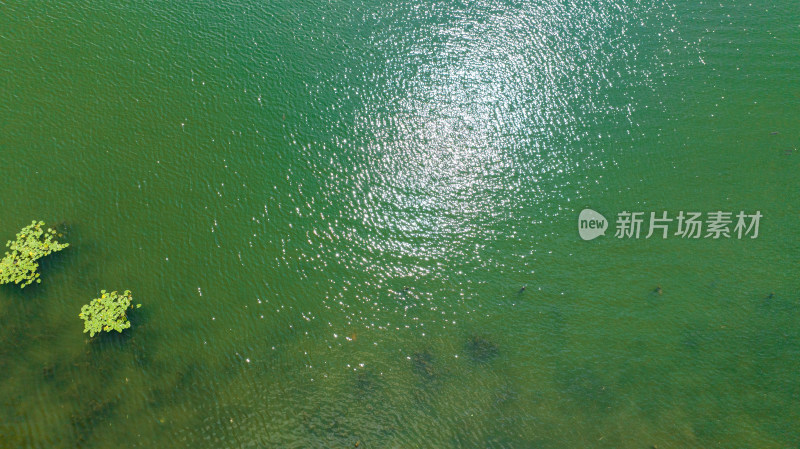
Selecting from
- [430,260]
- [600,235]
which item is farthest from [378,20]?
[600,235]

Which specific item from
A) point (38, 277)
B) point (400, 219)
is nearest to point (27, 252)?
point (38, 277)

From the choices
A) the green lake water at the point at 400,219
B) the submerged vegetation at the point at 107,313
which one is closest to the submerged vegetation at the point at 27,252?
the green lake water at the point at 400,219

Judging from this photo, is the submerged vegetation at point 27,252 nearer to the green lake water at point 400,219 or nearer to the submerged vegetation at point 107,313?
the green lake water at point 400,219

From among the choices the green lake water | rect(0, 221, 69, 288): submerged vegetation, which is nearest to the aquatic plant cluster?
rect(0, 221, 69, 288): submerged vegetation

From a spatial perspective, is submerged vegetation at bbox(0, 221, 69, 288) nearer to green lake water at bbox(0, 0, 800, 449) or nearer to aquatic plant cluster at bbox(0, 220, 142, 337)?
aquatic plant cluster at bbox(0, 220, 142, 337)

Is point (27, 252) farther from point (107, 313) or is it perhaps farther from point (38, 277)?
point (107, 313)

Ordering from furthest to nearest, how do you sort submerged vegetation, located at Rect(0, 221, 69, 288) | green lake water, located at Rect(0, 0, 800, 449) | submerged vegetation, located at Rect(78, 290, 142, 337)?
submerged vegetation, located at Rect(0, 221, 69, 288), submerged vegetation, located at Rect(78, 290, 142, 337), green lake water, located at Rect(0, 0, 800, 449)
